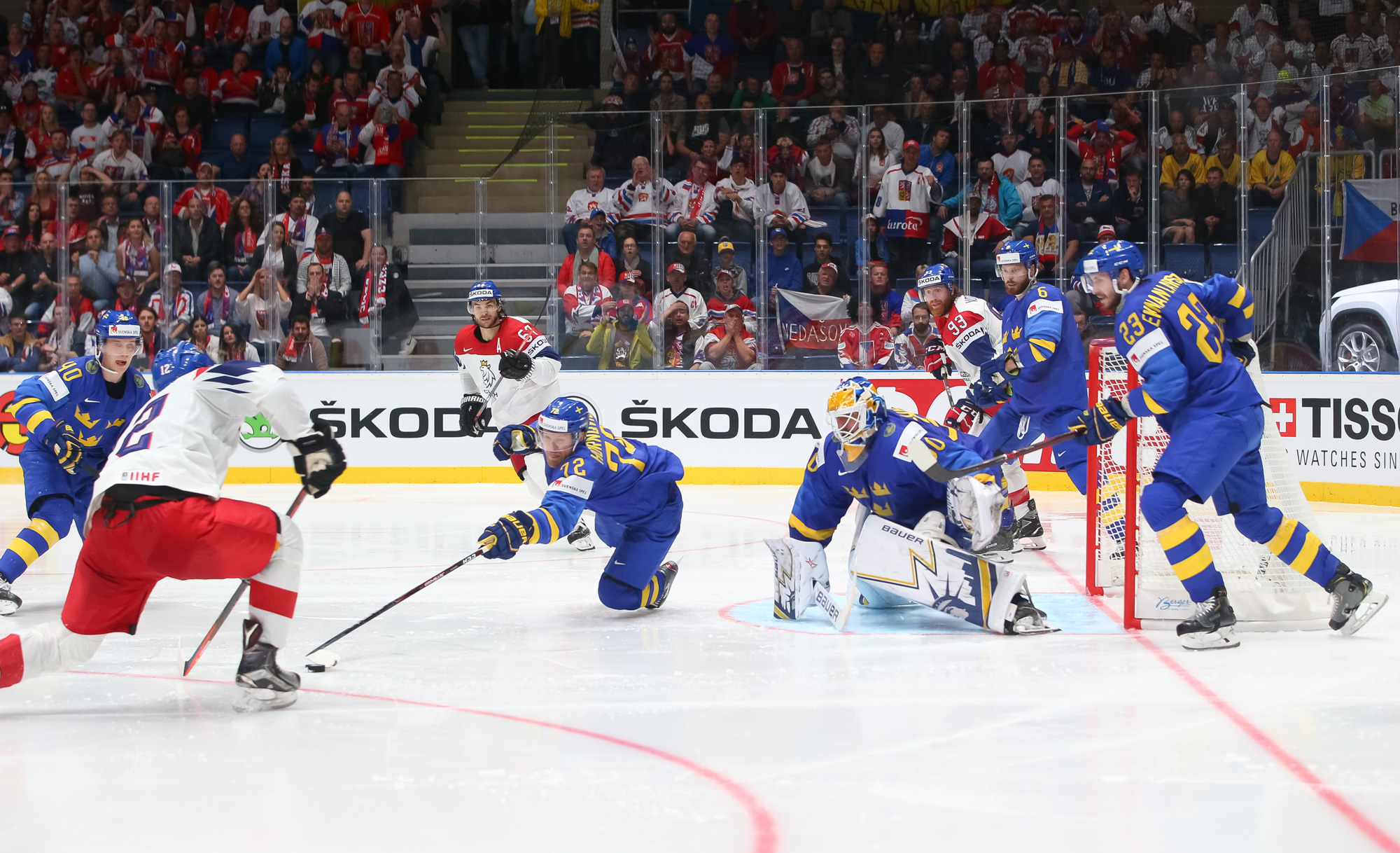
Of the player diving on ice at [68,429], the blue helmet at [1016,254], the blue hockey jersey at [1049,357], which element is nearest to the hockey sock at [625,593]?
the player diving on ice at [68,429]

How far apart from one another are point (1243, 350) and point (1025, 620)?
46.3 inches

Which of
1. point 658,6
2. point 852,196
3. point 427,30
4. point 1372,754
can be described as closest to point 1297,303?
point 852,196

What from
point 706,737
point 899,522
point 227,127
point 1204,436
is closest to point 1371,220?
point 1204,436

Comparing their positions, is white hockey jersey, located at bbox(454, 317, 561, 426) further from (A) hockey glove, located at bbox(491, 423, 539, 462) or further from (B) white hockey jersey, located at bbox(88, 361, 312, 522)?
(B) white hockey jersey, located at bbox(88, 361, 312, 522)

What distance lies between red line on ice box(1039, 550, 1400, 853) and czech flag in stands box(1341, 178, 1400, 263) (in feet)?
16.5

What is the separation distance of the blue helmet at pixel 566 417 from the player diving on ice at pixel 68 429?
1.67 m

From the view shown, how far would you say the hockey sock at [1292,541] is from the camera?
Answer: 445cm

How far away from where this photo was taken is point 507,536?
441 centimetres

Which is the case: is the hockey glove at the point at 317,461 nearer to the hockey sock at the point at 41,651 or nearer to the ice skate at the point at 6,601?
the hockey sock at the point at 41,651

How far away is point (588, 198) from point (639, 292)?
2.61 feet

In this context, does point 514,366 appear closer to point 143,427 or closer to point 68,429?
point 68,429

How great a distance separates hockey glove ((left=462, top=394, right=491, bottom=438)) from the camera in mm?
7168

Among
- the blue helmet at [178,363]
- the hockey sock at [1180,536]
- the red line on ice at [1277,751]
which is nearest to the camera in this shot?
the red line on ice at [1277,751]

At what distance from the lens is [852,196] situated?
9.88 metres
